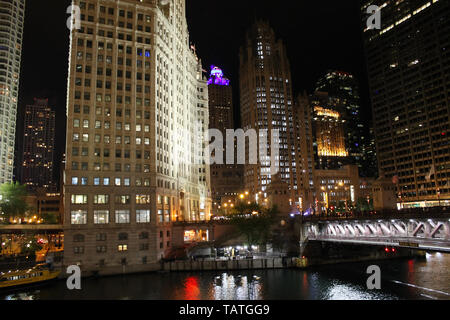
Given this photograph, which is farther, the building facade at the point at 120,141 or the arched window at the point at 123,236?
the arched window at the point at 123,236

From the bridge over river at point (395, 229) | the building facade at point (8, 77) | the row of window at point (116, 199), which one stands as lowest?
the bridge over river at point (395, 229)

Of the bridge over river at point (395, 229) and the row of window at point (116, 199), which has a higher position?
the row of window at point (116, 199)

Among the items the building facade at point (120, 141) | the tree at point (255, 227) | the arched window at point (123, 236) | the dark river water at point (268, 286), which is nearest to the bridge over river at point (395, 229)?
the dark river water at point (268, 286)

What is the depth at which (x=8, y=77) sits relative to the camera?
6393 inches

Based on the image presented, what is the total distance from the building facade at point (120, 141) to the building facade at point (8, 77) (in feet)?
302

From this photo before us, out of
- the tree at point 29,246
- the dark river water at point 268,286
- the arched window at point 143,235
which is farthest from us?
the tree at point 29,246

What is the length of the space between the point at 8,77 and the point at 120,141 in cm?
11030

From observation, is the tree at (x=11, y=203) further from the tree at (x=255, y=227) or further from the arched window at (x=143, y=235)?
the tree at (x=255, y=227)

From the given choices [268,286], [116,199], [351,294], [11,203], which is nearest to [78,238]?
[116,199]

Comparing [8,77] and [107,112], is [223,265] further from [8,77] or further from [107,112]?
[8,77]

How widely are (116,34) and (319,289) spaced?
7979 cm

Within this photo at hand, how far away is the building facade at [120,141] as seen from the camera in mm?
82188
